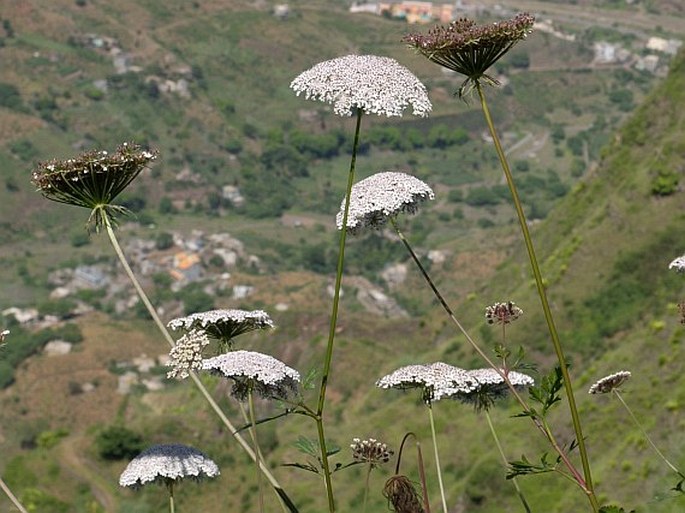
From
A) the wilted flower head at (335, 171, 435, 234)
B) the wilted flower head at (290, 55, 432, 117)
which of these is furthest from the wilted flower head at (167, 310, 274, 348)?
the wilted flower head at (290, 55, 432, 117)

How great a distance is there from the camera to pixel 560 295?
4862 centimetres

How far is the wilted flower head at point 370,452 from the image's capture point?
7199mm

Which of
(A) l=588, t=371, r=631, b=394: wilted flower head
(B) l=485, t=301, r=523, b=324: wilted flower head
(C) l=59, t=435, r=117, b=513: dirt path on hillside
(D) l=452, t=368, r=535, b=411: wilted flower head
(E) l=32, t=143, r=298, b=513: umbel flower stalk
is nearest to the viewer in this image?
(E) l=32, t=143, r=298, b=513: umbel flower stalk

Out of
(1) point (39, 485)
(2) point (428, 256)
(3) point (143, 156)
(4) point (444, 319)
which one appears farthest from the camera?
(2) point (428, 256)

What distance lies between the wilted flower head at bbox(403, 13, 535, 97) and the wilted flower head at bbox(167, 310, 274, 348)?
2258mm

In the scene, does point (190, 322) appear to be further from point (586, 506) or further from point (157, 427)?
point (157, 427)

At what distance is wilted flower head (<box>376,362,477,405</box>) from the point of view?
8.09 m

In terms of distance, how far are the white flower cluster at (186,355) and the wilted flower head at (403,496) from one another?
1386mm

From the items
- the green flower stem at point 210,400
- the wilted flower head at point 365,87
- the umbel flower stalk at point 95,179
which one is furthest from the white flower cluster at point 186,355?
the wilted flower head at point 365,87

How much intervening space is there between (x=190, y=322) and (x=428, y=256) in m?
170

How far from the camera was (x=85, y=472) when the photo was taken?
5503cm

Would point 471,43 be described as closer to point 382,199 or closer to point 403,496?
point 382,199

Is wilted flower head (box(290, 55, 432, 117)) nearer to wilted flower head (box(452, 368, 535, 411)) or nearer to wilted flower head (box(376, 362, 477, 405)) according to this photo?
wilted flower head (box(376, 362, 477, 405))

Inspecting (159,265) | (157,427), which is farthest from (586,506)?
(159,265)
